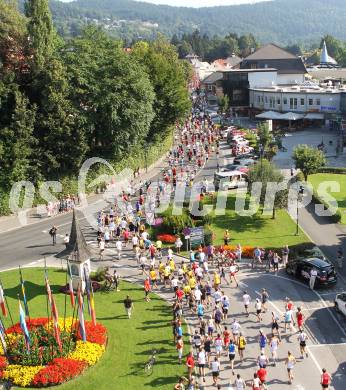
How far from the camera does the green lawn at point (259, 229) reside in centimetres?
3494

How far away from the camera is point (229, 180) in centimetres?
4731

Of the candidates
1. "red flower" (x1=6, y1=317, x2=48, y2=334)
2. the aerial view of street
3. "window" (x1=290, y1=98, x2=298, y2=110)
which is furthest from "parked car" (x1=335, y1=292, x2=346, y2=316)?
"window" (x1=290, y1=98, x2=298, y2=110)

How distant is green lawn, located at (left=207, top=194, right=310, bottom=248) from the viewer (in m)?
34.9

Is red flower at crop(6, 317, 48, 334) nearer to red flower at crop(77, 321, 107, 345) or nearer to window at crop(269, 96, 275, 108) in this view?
red flower at crop(77, 321, 107, 345)

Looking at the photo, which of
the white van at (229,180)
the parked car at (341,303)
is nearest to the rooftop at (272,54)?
the white van at (229,180)

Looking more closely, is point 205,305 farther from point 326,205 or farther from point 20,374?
point 326,205

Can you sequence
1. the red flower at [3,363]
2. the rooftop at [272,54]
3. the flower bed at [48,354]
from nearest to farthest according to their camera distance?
the flower bed at [48,354]
the red flower at [3,363]
the rooftop at [272,54]

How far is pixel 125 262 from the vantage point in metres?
32.7

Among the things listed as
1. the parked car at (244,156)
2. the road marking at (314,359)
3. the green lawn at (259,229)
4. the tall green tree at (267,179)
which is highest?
the tall green tree at (267,179)

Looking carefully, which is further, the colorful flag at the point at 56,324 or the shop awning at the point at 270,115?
the shop awning at the point at 270,115

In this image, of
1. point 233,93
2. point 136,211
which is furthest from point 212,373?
point 233,93

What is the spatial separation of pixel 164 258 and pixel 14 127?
17410 millimetres

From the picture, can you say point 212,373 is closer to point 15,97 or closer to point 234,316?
point 234,316

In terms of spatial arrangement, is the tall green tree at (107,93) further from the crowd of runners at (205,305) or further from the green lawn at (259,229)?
the green lawn at (259,229)
